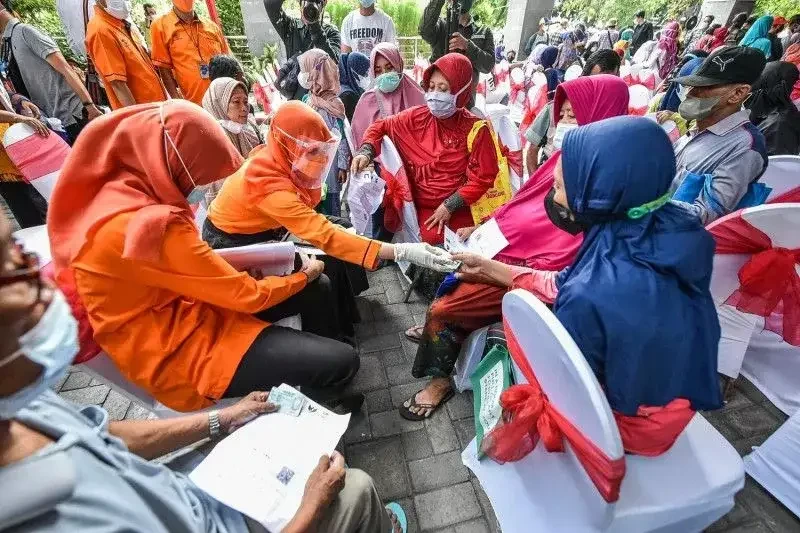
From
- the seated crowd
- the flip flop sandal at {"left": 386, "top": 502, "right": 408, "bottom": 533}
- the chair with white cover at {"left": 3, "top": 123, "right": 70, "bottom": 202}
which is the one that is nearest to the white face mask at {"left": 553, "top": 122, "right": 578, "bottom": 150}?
the seated crowd

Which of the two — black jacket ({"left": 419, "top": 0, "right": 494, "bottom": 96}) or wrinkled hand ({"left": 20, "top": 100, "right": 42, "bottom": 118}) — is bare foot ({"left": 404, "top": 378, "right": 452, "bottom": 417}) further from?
wrinkled hand ({"left": 20, "top": 100, "right": 42, "bottom": 118})

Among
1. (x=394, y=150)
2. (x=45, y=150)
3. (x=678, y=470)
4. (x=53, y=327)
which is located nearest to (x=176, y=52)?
(x=45, y=150)

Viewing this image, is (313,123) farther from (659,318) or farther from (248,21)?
(248,21)

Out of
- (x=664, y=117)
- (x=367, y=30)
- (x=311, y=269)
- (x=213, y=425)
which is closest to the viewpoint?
(x=213, y=425)

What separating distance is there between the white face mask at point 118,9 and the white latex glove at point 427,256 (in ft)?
11.1

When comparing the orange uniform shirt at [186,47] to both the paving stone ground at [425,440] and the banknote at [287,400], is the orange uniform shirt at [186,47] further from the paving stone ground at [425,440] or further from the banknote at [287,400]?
the banknote at [287,400]

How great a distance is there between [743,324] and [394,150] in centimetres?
225

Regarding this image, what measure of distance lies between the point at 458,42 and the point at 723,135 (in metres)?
3.00

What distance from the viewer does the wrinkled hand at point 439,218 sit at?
8.87 feet

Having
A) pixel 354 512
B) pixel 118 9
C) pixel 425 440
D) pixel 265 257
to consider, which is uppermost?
pixel 118 9

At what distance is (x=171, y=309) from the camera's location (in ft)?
5.06

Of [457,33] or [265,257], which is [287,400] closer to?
[265,257]

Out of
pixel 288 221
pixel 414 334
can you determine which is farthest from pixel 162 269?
pixel 414 334

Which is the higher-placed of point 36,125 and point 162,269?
point 36,125
